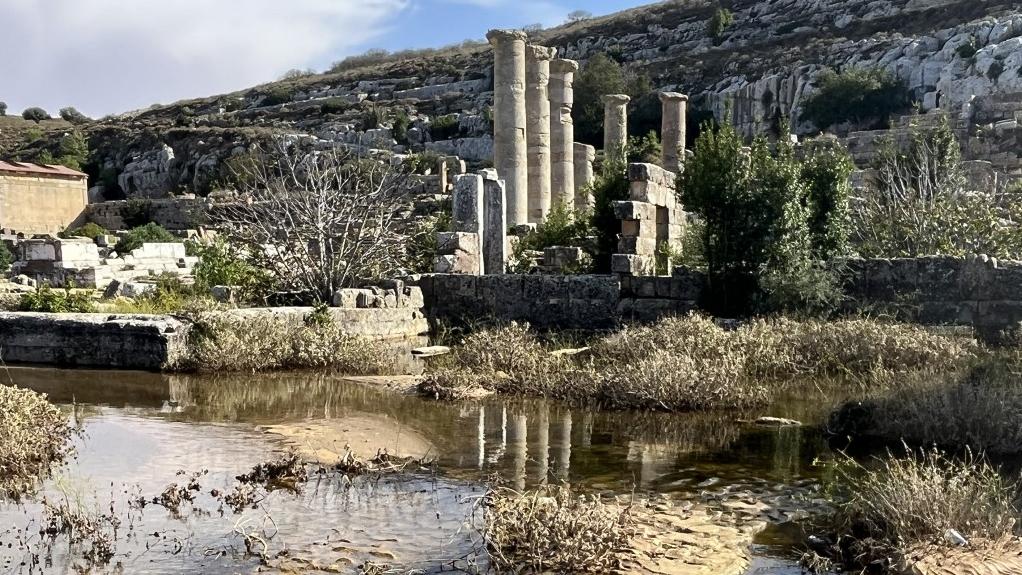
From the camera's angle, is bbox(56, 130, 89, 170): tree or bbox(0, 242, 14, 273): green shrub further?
bbox(56, 130, 89, 170): tree

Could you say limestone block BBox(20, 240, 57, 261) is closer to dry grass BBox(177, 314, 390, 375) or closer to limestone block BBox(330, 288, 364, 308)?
limestone block BBox(330, 288, 364, 308)

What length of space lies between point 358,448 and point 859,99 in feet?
143

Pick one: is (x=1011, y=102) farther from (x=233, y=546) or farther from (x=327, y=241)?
(x=233, y=546)

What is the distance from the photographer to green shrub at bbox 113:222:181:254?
32844mm

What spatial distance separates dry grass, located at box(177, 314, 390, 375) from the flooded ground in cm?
54

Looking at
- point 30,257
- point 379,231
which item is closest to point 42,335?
point 379,231

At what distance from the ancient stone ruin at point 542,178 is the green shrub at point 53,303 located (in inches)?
239

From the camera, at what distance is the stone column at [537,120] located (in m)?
27.0

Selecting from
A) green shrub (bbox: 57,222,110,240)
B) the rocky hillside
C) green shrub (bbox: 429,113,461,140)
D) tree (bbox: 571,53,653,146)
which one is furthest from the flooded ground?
green shrub (bbox: 429,113,461,140)

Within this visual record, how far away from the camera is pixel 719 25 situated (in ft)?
242

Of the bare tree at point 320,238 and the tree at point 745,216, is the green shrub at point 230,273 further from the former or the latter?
the tree at point 745,216

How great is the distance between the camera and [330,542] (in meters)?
5.25

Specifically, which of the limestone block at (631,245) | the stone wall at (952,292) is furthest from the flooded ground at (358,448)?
the limestone block at (631,245)

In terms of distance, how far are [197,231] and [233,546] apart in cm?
3337
